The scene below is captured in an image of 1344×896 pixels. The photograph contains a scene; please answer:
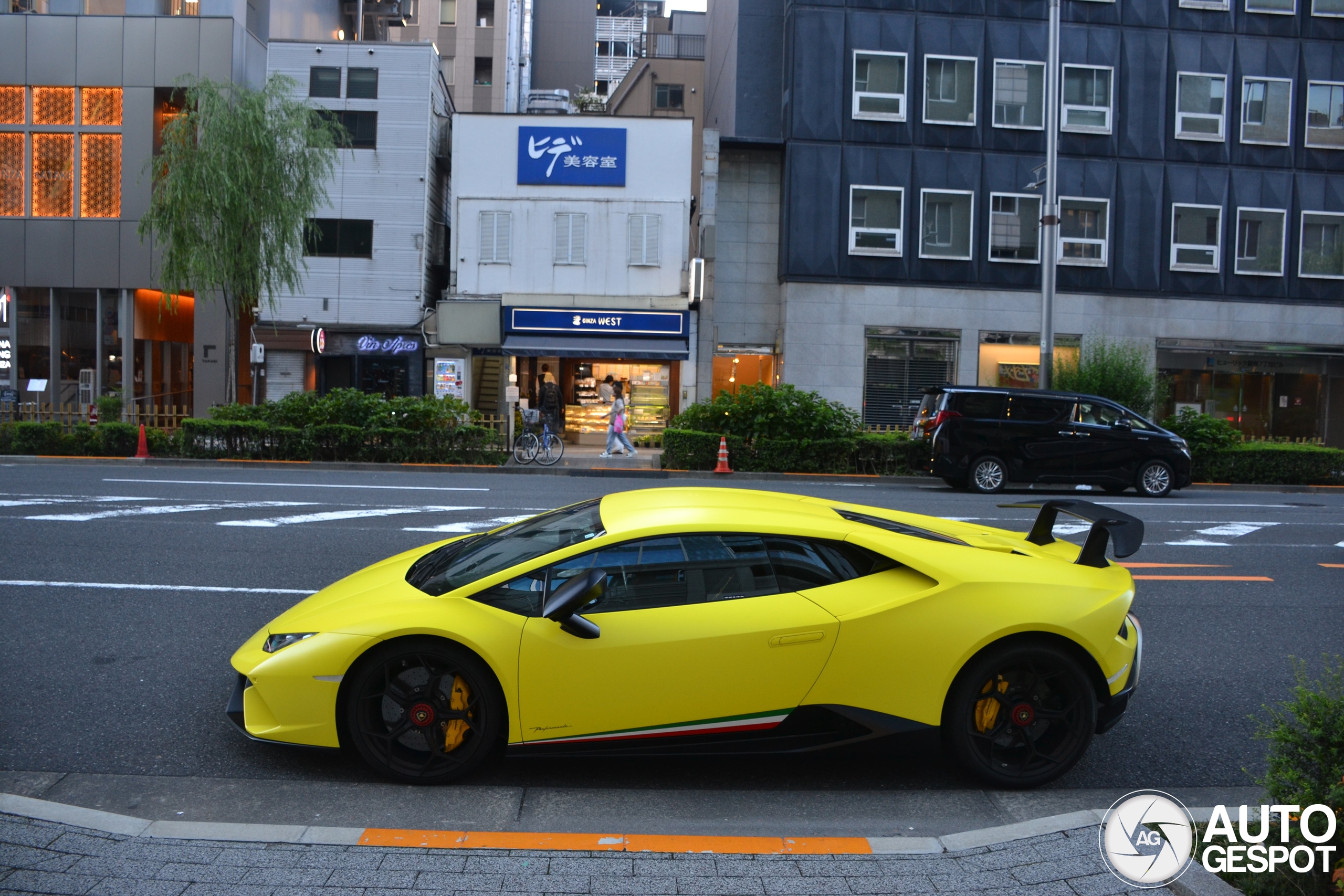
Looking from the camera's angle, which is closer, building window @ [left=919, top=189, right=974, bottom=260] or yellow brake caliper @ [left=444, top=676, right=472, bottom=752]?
yellow brake caliper @ [left=444, top=676, right=472, bottom=752]

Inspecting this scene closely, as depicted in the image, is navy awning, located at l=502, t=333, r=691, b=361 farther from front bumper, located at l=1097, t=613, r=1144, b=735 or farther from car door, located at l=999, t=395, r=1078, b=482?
front bumper, located at l=1097, t=613, r=1144, b=735

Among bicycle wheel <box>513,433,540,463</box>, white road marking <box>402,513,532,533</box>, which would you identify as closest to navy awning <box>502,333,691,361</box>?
bicycle wheel <box>513,433,540,463</box>

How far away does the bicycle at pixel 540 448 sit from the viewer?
2086 cm

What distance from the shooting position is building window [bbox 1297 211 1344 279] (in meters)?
29.5

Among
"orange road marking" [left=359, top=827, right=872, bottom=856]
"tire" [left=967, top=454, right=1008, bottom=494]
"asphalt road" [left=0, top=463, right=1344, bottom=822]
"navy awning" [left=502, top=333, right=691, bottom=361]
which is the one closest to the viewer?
"orange road marking" [left=359, top=827, right=872, bottom=856]

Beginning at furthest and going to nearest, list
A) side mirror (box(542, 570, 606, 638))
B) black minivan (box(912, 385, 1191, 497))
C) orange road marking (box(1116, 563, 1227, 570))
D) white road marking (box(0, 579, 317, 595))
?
black minivan (box(912, 385, 1191, 497)) < orange road marking (box(1116, 563, 1227, 570)) < white road marking (box(0, 579, 317, 595)) < side mirror (box(542, 570, 606, 638))

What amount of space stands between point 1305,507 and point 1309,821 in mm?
15357

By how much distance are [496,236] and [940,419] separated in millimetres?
15962

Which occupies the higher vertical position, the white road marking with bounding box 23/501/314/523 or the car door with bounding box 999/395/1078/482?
the car door with bounding box 999/395/1078/482

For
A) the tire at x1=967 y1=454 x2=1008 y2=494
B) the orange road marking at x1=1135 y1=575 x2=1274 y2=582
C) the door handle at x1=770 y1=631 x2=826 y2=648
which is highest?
the door handle at x1=770 y1=631 x2=826 y2=648

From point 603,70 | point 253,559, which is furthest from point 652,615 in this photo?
point 603,70

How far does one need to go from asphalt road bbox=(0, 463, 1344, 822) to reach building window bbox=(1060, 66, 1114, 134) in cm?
1644

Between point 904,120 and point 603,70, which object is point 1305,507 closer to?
point 904,120

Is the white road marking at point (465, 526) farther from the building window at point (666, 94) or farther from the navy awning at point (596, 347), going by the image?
the building window at point (666, 94)
